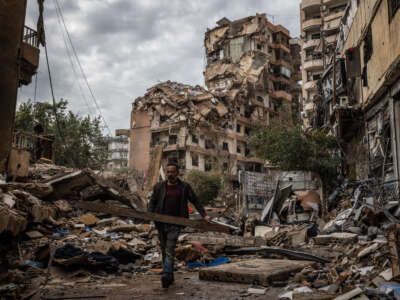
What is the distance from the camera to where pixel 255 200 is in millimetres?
19000

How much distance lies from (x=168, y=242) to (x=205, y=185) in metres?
28.7

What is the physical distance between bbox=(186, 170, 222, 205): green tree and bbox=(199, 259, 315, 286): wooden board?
27548mm

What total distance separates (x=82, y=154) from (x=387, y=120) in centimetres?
2294

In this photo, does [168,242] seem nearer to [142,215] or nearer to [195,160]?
[142,215]

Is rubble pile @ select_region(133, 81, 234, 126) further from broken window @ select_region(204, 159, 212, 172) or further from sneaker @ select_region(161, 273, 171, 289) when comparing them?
sneaker @ select_region(161, 273, 171, 289)

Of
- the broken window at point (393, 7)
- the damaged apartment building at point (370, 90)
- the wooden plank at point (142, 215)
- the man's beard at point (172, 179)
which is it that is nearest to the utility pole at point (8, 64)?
the wooden plank at point (142, 215)

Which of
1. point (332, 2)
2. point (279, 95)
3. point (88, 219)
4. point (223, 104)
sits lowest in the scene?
point (88, 219)

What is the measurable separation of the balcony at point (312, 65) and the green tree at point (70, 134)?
72.6 ft

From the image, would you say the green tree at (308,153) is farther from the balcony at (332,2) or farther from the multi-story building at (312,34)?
A: the balcony at (332,2)

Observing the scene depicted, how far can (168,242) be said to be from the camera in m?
5.15

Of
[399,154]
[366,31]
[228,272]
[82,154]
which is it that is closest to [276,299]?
[228,272]

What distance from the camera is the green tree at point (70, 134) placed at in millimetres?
27781

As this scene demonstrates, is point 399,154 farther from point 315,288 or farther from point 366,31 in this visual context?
point 315,288

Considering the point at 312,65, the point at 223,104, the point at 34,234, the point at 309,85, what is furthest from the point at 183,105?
the point at 34,234
